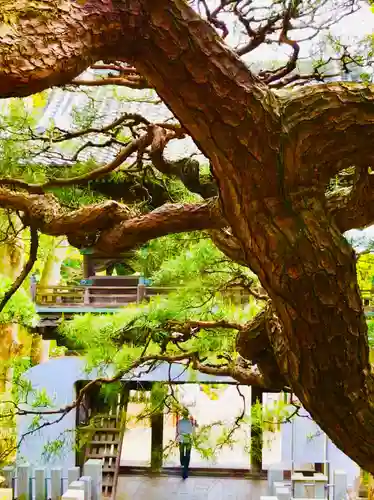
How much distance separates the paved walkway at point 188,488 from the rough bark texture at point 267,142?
3402 millimetres

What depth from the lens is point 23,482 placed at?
2.96 metres

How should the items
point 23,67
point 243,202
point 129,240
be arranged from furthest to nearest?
point 129,240
point 243,202
point 23,67

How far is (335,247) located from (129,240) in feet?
1.90

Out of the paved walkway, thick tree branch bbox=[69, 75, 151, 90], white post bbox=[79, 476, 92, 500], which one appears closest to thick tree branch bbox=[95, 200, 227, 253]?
thick tree branch bbox=[69, 75, 151, 90]

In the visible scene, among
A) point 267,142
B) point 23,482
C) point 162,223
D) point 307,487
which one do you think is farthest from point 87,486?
point 267,142

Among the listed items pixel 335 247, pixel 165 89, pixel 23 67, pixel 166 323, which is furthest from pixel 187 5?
pixel 166 323

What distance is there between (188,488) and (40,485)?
1.44 metres

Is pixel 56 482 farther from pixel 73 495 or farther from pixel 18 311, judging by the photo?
pixel 18 311

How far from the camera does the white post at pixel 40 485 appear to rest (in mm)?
2961

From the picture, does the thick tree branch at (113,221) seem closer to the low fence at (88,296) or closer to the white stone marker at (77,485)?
the white stone marker at (77,485)

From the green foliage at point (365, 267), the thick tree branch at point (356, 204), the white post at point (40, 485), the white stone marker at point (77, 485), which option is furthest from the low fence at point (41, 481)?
the thick tree branch at point (356, 204)

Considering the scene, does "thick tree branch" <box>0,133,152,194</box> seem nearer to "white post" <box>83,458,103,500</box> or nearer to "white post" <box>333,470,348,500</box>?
"white post" <box>83,458,103,500</box>

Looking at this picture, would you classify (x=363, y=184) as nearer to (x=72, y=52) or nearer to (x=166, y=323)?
(x=72, y=52)

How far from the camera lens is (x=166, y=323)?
5.54 ft
